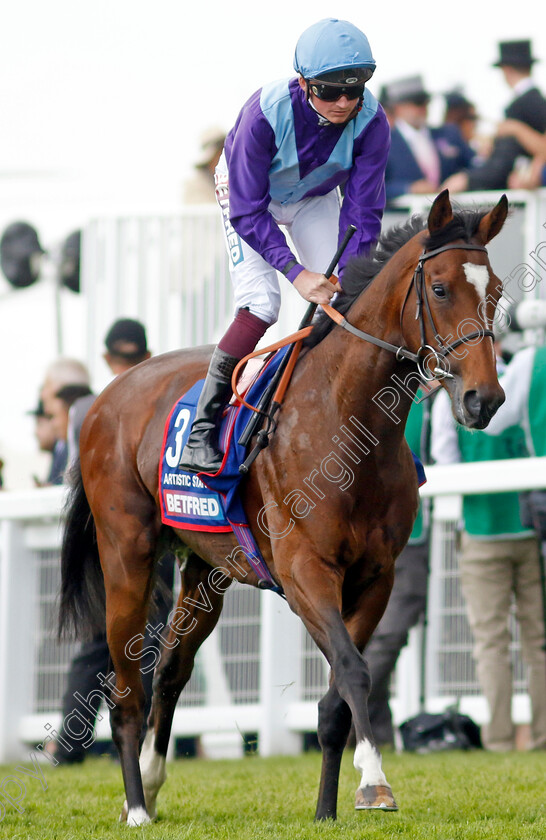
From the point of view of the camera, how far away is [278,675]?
7.54 m

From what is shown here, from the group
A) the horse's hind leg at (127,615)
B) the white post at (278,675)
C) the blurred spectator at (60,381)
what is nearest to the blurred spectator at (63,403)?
the blurred spectator at (60,381)

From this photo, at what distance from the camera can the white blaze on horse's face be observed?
4281 mm

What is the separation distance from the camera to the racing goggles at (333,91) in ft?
15.5

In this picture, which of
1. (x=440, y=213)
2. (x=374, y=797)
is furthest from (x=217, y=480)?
(x=374, y=797)

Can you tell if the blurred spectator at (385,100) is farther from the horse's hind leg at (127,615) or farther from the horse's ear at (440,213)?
the horse's ear at (440,213)

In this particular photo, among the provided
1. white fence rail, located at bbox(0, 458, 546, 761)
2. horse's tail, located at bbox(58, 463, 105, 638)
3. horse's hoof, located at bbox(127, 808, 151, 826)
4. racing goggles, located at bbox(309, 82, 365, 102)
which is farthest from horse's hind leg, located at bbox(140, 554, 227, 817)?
racing goggles, located at bbox(309, 82, 365, 102)

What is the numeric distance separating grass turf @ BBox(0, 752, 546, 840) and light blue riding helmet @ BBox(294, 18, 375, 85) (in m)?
2.69

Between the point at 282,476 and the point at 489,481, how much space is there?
257 centimetres

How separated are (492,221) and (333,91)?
2.64 ft

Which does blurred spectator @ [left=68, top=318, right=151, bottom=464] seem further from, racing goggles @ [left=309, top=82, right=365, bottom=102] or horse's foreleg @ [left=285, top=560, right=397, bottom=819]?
horse's foreleg @ [left=285, top=560, right=397, bottom=819]

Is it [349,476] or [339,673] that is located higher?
[349,476]

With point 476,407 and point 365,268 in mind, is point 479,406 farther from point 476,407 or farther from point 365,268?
point 365,268

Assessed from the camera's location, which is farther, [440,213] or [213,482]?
[213,482]

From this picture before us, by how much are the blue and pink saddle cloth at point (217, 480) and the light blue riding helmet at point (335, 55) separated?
105cm
